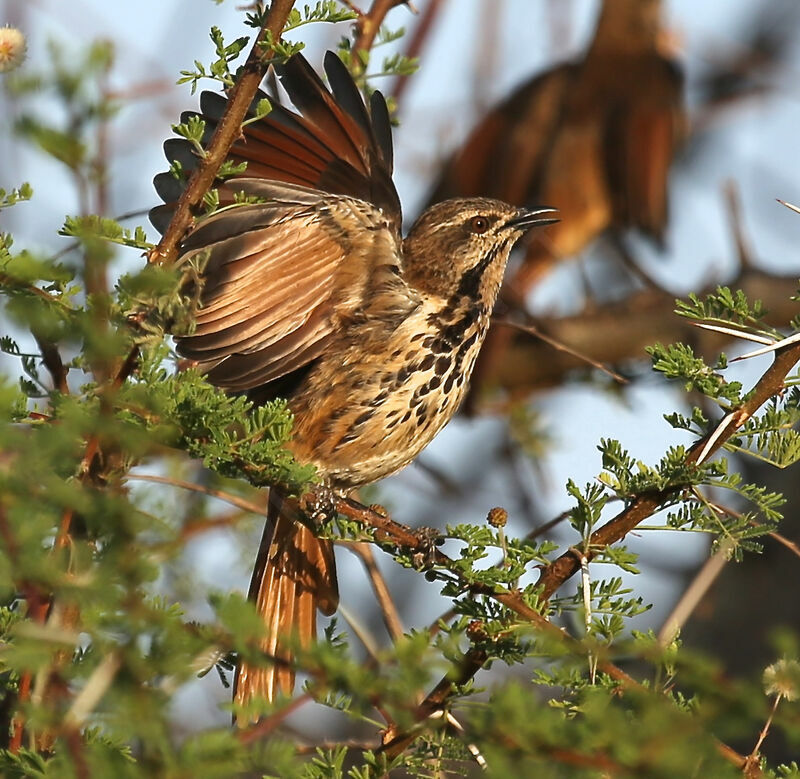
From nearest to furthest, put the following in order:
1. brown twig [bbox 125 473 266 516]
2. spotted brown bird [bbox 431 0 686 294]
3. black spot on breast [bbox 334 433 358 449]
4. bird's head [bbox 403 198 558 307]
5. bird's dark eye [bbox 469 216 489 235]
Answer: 1. brown twig [bbox 125 473 266 516]
2. black spot on breast [bbox 334 433 358 449]
3. bird's head [bbox 403 198 558 307]
4. bird's dark eye [bbox 469 216 489 235]
5. spotted brown bird [bbox 431 0 686 294]

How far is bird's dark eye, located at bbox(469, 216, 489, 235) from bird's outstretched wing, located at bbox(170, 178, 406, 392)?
21.8 inches

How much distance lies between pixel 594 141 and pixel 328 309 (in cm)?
350

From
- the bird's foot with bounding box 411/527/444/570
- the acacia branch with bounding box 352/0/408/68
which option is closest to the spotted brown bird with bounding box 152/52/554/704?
the acacia branch with bounding box 352/0/408/68

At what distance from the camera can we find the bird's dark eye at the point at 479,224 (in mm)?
4277

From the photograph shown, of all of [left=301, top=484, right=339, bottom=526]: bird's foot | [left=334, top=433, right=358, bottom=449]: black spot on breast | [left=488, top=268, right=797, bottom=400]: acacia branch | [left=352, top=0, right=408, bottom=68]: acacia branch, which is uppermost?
[left=352, top=0, right=408, bottom=68]: acacia branch

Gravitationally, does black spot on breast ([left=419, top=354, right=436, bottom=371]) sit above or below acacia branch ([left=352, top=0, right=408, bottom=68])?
below

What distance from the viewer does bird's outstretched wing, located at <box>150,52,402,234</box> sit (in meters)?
3.75

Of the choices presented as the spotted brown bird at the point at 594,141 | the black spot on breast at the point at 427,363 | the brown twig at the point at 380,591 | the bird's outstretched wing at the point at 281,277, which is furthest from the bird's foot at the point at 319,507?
the spotted brown bird at the point at 594,141

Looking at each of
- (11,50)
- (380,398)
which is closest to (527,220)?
(380,398)

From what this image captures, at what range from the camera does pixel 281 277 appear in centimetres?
338

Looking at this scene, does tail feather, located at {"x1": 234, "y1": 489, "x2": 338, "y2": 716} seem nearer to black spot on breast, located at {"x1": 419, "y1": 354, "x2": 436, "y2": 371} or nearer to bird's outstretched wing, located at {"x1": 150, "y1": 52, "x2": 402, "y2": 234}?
black spot on breast, located at {"x1": 419, "y1": 354, "x2": 436, "y2": 371}

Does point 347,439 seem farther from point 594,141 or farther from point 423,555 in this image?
point 594,141

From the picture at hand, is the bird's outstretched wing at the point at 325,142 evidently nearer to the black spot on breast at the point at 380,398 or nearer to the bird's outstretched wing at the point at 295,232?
the bird's outstretched wing at the point at 295,232

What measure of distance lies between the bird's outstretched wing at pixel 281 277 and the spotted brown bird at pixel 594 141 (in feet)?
9.52
